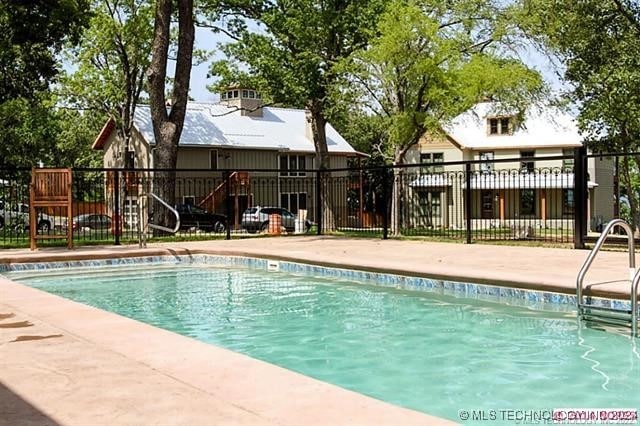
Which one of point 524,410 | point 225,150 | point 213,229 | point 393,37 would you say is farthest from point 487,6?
point 524,410

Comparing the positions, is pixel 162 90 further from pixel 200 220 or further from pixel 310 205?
pixel 310 205

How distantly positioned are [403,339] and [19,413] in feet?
13.5

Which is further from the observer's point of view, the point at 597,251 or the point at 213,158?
the point at 213,158

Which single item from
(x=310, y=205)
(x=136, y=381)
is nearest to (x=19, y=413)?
(x=136, y=381)

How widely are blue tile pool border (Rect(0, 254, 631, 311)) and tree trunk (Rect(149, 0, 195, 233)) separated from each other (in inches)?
262

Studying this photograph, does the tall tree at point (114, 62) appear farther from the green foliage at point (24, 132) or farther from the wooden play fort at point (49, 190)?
the wooden play fort at point (49, 190)

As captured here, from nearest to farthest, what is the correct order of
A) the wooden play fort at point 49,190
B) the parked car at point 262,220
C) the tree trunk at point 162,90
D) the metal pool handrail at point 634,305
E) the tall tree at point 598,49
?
1. the metal pool handrail at point 634,305
2. the wooden play fort at point 49,190
3. the tree trunk at point 162,90
4. the tall tree at point 598,49
5. the parked car at point 262,220

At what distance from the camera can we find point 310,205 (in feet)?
135

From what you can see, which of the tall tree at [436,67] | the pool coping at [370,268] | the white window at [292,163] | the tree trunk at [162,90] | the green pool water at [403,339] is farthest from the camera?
the white window at [292,163]

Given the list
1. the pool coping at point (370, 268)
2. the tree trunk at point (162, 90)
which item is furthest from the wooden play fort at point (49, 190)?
the tree trunk at point (162, 90)

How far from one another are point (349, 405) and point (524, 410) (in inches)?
63.2

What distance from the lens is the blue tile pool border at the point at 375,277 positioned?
7641mm

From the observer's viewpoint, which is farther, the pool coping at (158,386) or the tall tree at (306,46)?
the tall tree at (306,46)

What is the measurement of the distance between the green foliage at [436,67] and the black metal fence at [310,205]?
2.01 metres
